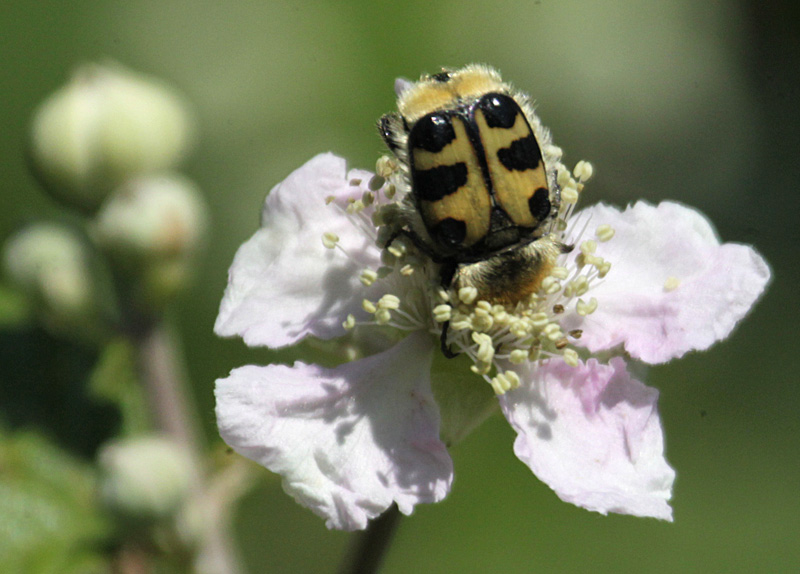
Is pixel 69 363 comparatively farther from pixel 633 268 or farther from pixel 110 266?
pixel 633 268

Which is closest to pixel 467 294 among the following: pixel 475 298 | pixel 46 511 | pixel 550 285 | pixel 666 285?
pixel 475 298

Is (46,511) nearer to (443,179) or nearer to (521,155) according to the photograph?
(443,179)

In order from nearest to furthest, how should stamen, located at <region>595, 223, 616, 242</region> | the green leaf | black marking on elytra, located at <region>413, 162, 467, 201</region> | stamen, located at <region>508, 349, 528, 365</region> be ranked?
black marking on elytra, located at <region>413, 162, 467, 201</region>
stamen, located at <region>508, 349, 528, 365</region>
stamen, located at <region>595, 223, 616, 242</region>
the green leaf

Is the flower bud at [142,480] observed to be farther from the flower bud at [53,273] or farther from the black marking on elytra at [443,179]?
the black marking on elytra at [443,179]

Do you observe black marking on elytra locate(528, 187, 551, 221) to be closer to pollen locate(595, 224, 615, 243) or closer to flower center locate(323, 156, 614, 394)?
flower center locate(323, 156, 614, 394)

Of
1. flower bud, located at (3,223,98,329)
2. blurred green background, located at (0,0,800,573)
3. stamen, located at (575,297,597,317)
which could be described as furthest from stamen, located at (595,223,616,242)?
blurred green background, located at (0,0,800,573)

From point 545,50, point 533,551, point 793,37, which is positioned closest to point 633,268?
point 533,551

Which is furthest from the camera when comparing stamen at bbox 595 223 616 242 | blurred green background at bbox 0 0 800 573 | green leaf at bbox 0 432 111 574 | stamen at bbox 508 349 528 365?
blurred green background at bbox 0 0 800 573
